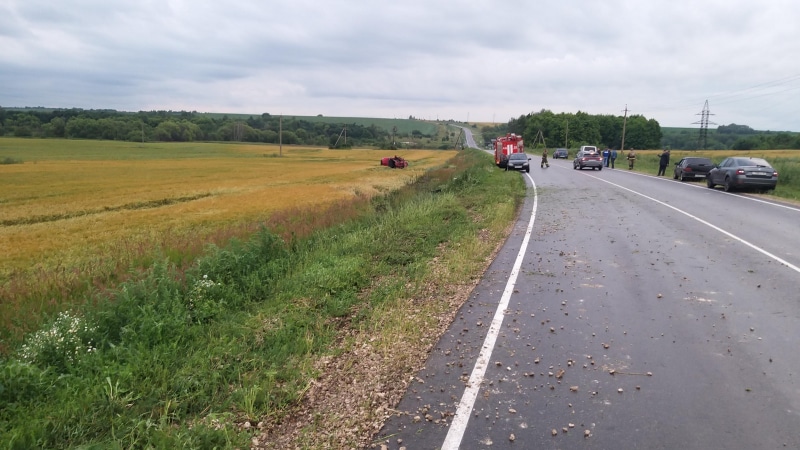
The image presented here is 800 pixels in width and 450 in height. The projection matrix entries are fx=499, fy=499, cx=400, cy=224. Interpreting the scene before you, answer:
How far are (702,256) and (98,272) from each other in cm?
1106

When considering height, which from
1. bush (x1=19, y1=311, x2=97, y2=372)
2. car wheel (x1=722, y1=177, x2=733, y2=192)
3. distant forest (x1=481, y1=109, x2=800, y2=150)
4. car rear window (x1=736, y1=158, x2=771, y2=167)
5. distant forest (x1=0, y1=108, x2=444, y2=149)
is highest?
distant forest (x1=481, y1=109, x2=800, y2=150)

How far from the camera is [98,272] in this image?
362 inches

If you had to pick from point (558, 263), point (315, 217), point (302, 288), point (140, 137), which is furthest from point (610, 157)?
point (140, 137)

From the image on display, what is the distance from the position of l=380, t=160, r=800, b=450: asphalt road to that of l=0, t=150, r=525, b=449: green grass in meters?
0.99

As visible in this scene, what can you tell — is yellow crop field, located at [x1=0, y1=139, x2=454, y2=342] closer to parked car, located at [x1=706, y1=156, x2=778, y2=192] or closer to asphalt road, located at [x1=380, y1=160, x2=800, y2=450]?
Answer: asphalt road, located at [x1=380, y1=160, x2=800, y2=450]

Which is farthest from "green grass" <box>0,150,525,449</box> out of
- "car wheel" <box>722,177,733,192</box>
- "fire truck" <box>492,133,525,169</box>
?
"fire truck" <box>492,133,525,169</box>

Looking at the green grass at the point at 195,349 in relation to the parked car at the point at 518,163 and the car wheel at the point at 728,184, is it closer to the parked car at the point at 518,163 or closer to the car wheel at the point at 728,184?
the car wheel at the point at 728,184

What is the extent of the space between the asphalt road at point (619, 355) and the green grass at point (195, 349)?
39.1 inches

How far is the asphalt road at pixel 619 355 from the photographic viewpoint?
3.62 metres

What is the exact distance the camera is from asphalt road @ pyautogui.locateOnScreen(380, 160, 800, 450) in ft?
11.9

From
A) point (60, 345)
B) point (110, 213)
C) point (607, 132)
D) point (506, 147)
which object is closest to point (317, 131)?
point (607, 132)

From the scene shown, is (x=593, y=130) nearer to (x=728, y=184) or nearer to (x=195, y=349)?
(x=728, y=184)

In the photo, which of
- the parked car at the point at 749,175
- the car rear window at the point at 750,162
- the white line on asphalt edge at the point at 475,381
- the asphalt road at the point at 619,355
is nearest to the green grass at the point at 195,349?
the white line on asphalt edge at the point at 475,381

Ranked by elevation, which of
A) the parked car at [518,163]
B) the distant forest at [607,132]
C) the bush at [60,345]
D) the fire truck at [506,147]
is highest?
the distant forest at [607,132]
